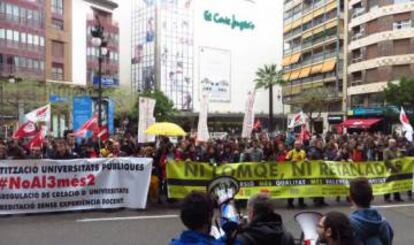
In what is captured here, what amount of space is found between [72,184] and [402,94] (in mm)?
42844

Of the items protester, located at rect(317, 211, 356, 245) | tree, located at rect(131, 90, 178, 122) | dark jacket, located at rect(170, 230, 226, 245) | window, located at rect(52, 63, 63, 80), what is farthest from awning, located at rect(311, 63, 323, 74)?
dark jacket, located at rect(170, 230, 226, 245)

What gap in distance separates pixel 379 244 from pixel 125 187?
9.17 meters

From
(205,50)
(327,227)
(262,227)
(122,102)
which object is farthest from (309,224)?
(205,50)

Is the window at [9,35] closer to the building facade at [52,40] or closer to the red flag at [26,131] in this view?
the building facade at [52,40]

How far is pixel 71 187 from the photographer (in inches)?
488

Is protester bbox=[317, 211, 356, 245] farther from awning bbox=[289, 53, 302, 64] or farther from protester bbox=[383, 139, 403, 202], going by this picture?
awning bbox=[289, 53, 302, 64]

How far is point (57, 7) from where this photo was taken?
82.2 metres

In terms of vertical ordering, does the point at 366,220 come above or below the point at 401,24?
below

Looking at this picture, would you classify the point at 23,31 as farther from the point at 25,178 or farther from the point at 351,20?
the point at 25,178

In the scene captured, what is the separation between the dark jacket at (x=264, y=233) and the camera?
404cm

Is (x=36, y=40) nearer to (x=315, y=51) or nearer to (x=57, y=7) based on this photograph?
(x=57, y=7)

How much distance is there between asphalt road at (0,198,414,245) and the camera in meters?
9.59

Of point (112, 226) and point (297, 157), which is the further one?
point (297, 157)

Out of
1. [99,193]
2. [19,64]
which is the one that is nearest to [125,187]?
[99,193]
